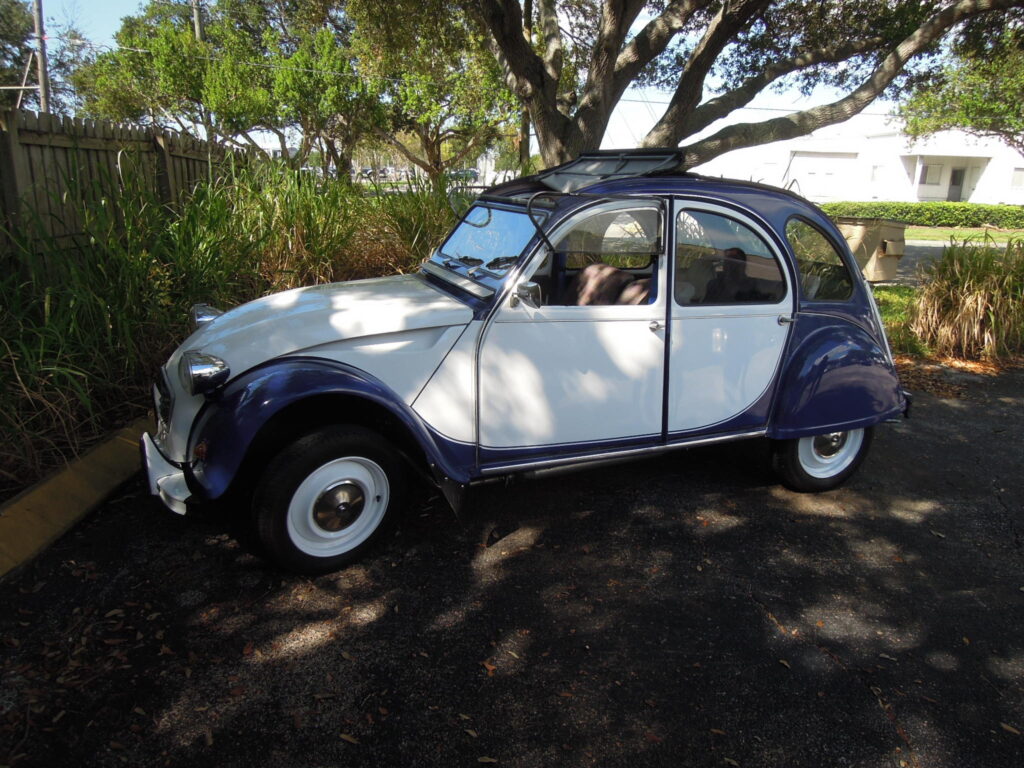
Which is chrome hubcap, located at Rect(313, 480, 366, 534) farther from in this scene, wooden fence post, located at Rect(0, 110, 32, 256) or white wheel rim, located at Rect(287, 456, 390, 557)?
wooden fence post, located at Rect(0, 110, 32, 256)

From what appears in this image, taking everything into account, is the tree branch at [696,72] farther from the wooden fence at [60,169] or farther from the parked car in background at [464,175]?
the wooden fence at [60,169]

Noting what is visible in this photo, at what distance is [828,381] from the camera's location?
388 cm

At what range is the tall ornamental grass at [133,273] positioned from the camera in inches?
154

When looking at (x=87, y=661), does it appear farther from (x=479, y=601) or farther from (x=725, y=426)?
(x=725, y=426)

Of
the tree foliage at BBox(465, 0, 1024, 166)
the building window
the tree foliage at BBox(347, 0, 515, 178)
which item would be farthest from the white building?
the tree foliage at BBox(465, 0, 1024, 166)

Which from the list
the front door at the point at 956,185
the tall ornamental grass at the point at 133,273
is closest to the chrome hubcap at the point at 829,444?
the tall ornamental grass at the point at 133,273

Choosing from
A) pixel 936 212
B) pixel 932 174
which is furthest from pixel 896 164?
pixel 936 212

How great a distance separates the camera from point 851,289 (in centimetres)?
409

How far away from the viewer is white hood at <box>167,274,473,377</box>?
3074 millimetres

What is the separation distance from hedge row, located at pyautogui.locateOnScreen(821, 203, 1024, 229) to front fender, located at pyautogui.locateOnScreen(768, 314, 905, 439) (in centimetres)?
2971

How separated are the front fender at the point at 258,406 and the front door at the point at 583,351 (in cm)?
48

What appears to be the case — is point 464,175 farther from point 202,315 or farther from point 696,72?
point 202,315

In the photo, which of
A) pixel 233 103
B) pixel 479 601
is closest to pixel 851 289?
pixel 479 601

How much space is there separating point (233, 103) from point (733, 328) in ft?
80.1
